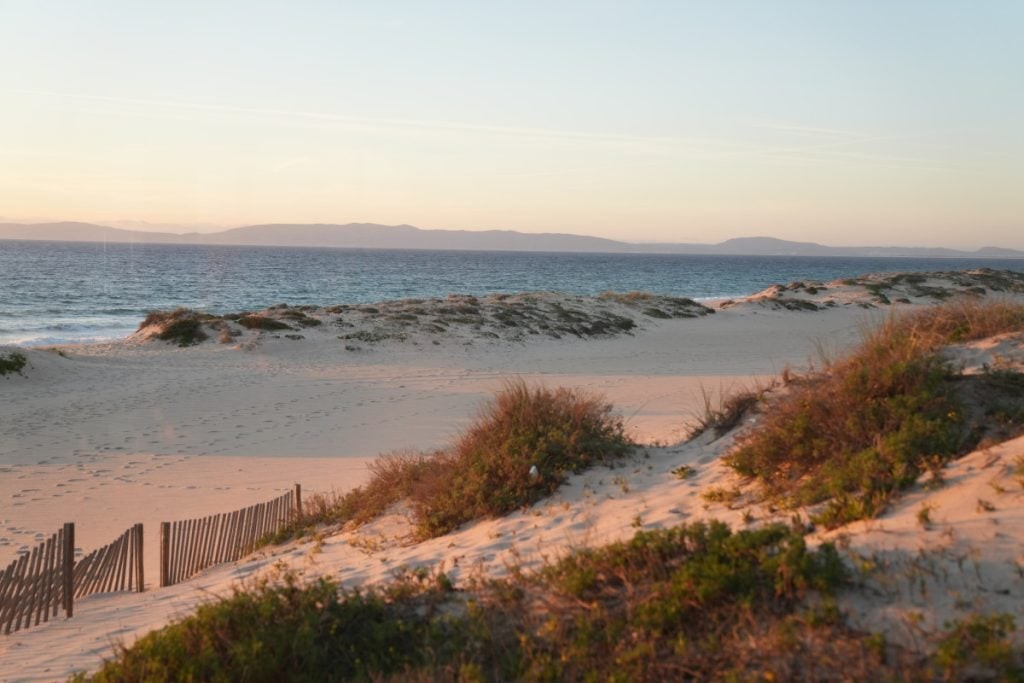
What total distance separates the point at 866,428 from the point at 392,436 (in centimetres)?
1181

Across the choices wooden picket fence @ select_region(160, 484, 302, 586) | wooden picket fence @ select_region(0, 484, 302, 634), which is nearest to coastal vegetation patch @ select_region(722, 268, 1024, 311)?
wooden picket fence @ select_region(160, 484, 302, 586)

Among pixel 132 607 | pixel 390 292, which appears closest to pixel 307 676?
pixel 132 607

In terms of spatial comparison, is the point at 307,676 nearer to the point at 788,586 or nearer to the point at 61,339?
the point at 788,586

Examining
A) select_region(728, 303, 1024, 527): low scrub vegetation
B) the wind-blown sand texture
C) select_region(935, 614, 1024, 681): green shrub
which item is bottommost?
the wind-blown sand texture

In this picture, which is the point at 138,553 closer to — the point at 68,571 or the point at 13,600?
the point at 68,571

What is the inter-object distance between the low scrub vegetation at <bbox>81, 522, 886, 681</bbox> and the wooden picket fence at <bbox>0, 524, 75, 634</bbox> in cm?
300

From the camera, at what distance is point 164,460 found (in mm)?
15070

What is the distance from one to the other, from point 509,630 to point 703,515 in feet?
8.17

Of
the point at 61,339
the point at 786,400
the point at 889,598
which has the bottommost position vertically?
the point at 61,339

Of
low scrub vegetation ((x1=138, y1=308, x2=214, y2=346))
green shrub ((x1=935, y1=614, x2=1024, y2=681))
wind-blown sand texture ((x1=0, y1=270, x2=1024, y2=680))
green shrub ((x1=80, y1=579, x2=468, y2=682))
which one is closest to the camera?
green shrub ((x1=935, y1=614, x2=1024, y2=681))

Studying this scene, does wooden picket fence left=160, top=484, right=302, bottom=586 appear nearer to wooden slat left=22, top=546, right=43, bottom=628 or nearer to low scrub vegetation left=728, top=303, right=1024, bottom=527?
wooden slat left=22, top=546, right=43, bottom=628

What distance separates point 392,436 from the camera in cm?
1705

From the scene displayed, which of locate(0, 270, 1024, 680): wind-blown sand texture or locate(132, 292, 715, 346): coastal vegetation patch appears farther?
locate(132, 292, 715, 346): coastal vegetation patch

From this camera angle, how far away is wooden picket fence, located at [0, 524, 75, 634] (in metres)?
7.06
